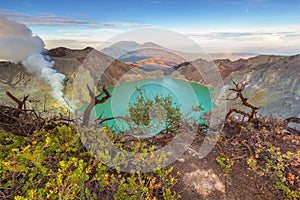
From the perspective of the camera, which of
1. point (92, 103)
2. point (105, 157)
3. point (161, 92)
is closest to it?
point (105, 157)

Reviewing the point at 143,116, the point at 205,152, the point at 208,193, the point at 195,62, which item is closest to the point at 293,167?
the point at 205,152

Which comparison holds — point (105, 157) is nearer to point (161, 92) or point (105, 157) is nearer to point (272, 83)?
point (161, 92)

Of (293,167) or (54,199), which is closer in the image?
(54,199)

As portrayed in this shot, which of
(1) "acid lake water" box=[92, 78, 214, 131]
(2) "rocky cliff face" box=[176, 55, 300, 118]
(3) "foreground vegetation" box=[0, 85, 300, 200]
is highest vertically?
(1) "acid lake water" box=[92, 78, 214, 131]

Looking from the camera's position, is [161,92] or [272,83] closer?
[161,92]

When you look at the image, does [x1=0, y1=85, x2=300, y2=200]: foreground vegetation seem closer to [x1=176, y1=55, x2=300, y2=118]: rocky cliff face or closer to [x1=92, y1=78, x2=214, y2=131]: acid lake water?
[x1=92, y1=78, x2=214, y2=131]: acid lake water

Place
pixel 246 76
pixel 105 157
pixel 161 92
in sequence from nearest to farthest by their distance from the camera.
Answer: pixel 105 157, pixel 161 92, pixel 246 76

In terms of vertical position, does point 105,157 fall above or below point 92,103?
below

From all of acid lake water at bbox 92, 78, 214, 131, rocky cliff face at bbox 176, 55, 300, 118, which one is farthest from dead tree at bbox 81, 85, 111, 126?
rocky cliff face at bbox 176, 55, 300, 118

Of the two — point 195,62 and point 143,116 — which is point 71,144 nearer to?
point 143,116

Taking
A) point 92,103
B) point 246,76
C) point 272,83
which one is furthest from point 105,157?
point 246,76

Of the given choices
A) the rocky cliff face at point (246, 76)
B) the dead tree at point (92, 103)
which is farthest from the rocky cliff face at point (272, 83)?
the dead tree at point (92, 103)
